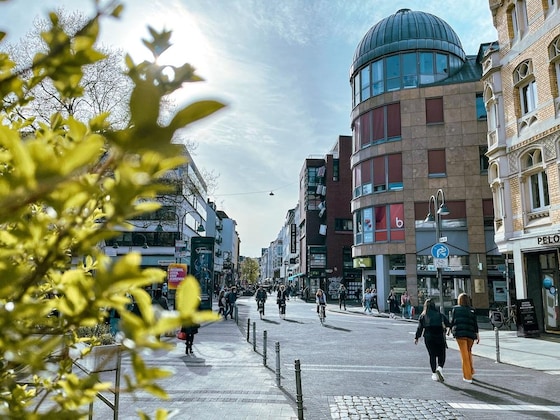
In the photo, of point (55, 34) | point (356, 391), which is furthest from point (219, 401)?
point (55, 34)

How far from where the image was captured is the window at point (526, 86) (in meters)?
17.2

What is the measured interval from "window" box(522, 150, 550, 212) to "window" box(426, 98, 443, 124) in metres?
13.5

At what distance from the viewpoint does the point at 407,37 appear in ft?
103

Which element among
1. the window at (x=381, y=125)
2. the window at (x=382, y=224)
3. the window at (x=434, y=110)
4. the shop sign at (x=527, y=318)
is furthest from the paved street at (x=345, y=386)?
the window at (x=381, y=125)

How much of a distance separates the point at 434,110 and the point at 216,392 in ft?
92.4

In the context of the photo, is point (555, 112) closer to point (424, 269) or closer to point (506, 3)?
point (506, 3)

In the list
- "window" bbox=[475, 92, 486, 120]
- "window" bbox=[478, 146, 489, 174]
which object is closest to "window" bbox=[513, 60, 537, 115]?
"window" bbox=[478, 146, 489, 174]

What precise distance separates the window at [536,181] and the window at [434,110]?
530 inches

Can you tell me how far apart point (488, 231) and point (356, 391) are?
24.6m

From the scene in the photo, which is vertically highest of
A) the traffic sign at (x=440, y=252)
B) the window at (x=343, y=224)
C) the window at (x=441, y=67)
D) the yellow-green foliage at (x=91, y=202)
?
the window at (x=441, y=67)

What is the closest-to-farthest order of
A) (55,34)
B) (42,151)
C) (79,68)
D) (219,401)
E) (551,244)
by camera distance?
(42,151) → (79,68) → (55,34) → (219,401) → (551,244)

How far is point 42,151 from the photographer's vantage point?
27.7 inches

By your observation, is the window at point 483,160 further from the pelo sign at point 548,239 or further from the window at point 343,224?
the window at point 343,224

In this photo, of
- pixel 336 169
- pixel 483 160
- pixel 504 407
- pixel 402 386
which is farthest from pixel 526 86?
pixel 336 169
